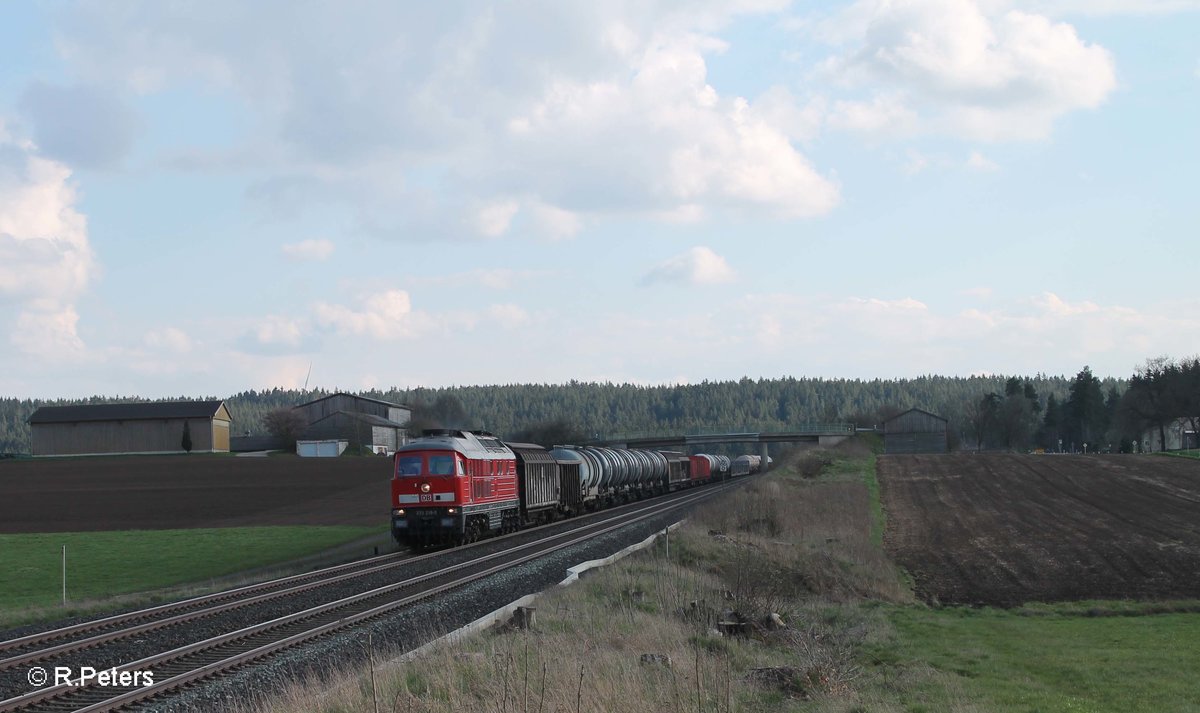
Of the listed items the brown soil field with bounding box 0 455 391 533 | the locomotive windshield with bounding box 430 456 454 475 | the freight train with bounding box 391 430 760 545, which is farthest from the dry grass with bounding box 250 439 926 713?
the brown soil field with bounding box 0 455 391 533

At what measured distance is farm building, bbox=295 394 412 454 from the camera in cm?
12769

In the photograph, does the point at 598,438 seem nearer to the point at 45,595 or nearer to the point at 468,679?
the point at 45,595

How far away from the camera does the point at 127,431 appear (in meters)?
119

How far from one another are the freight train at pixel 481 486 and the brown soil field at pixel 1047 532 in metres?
15.3

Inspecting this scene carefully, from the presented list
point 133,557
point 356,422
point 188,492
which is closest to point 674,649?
point 133,557

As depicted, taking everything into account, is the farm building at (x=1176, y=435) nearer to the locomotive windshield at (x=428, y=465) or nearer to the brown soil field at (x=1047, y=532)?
the brown soil field at (x=1047, y=532)

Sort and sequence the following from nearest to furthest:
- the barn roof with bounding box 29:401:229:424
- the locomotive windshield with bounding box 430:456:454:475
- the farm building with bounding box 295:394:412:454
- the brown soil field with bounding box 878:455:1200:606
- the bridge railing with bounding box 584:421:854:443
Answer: the brown soil field with bounding box 878:455:1200:606 → the locomotive windshield with bounding box 430:456:454:475 → the barn roof with bounding box 29:401:229:424 → the farm building with bounding box 295:394:412:454 → the bridge railing with bounding box 584:421:854:443

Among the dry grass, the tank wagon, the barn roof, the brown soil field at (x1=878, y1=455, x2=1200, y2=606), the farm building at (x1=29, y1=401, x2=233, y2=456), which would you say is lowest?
the tank wagon

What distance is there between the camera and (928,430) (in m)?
142

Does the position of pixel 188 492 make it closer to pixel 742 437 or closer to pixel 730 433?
pixel 742 437

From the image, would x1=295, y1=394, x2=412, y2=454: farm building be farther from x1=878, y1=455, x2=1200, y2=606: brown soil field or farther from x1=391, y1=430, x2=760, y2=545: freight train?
x1=391, y1=430, x2=760, y2=545: freight train

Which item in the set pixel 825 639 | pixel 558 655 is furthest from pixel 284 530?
pixel 558 655

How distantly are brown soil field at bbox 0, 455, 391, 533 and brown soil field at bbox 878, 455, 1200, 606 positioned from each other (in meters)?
28.8

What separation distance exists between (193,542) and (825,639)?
3304 centimetres
